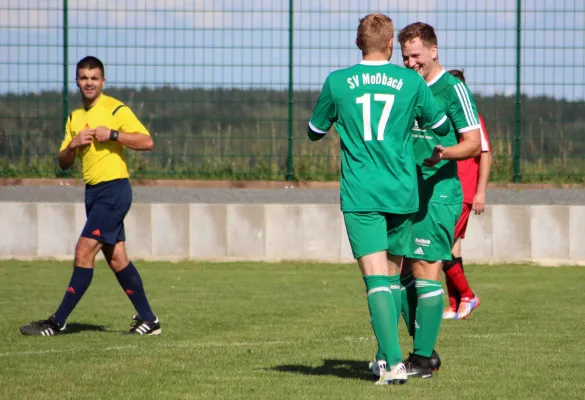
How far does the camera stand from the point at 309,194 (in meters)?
17.2

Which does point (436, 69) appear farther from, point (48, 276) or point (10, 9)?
point (10, 9)

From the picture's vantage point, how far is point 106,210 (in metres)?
9.46

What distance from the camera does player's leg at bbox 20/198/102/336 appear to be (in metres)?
9.34

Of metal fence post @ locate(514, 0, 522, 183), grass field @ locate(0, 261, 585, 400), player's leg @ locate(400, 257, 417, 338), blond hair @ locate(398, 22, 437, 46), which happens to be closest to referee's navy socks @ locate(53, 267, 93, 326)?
grass field @ locate(0, 261, 585, 400)

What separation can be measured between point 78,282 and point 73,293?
0.09 metres

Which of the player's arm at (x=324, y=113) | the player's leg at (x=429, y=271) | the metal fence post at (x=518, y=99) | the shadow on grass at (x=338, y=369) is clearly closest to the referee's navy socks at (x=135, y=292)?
the shadow on grass at (x=338, y=369)

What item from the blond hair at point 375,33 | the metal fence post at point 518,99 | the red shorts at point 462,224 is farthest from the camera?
the metal fence post at point 518,99

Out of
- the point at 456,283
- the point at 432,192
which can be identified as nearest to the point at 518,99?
the point at 456,283

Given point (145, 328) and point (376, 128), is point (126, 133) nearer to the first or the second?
point (145, 328)

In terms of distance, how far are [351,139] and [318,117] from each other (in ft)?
0.77

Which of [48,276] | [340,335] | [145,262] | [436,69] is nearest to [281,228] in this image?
[145,262]

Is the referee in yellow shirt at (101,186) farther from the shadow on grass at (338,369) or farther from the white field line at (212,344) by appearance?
the shadow on grass at (338,369)

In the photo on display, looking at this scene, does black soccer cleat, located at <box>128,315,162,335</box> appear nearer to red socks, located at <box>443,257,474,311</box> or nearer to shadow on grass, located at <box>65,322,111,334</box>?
shadow on grass, located at <box>65,322,111,334</box>

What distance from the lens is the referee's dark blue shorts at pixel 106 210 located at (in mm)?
9453
